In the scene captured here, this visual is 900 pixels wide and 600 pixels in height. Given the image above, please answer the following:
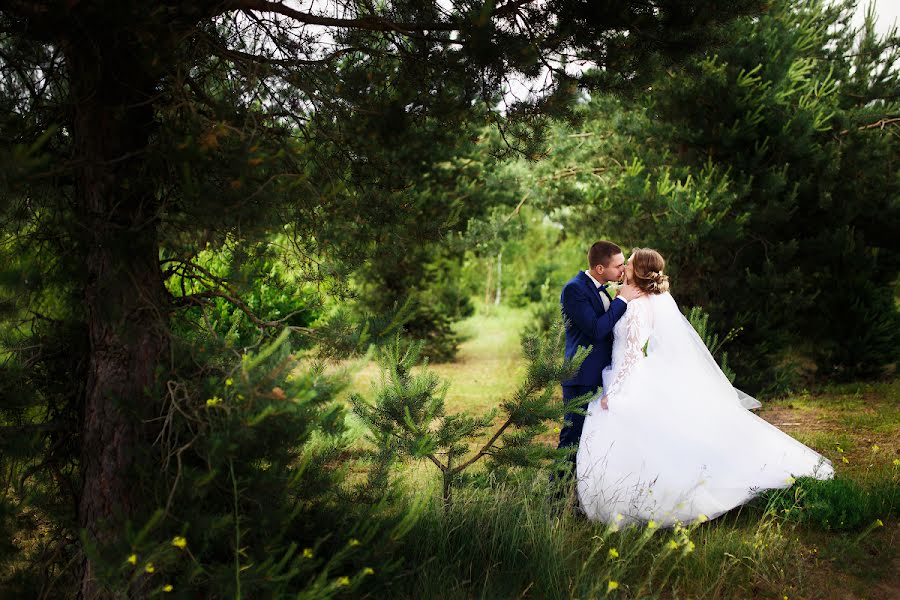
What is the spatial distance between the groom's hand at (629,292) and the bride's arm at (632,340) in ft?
0.23

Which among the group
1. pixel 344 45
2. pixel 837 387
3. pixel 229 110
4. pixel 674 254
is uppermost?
pixel 344 45

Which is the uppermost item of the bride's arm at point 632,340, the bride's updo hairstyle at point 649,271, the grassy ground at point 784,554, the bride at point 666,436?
the bride's updo hairstyle at point 649,271

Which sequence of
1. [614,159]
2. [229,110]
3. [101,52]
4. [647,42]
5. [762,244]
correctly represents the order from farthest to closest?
[614,159] → [762,244] → [647,42] → [229,110] → [101,52]

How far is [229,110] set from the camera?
3002mm

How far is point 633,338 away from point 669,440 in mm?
754

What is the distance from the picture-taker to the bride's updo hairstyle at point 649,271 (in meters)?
4.66

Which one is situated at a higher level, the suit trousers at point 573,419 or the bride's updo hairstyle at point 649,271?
the bride's updo hairstyle at point 649,271

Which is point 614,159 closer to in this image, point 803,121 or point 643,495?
point 803,121

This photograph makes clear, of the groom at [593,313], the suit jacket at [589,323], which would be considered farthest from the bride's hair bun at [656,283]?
the suit jacket at [589,323]

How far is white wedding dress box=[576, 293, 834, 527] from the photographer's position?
423cm

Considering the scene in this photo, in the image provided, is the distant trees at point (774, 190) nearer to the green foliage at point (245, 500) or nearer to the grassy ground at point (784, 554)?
the grassy ground at point (784, 554)

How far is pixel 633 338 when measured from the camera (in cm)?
461

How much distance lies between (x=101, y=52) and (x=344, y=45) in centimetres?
147

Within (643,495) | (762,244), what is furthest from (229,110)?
(762,244)
